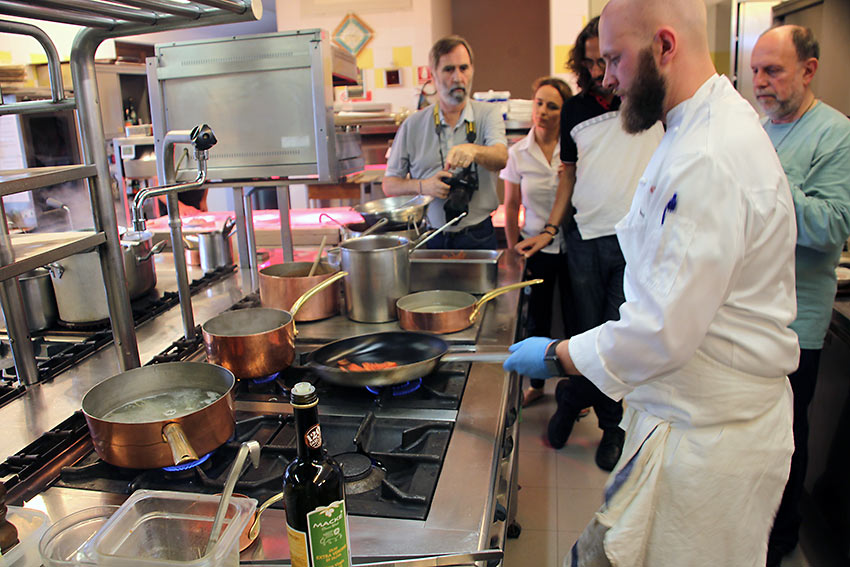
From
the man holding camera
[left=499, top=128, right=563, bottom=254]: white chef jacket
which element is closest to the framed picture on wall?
[left=499, top=128, right=563, bottom=254]: white chef jacket

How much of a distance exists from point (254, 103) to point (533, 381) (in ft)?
6.99

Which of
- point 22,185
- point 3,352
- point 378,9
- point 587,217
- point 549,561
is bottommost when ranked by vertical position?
point 549,561

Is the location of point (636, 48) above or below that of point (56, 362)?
above

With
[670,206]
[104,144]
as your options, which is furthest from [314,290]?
[670,206]

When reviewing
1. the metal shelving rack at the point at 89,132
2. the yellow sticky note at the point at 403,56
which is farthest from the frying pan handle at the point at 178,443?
the yellow sticky note at the point at 403,56

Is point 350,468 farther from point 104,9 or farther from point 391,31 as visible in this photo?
point 391,31

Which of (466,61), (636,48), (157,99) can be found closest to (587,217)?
(466,61)

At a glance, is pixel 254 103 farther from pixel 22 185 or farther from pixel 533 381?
pixel 533 381

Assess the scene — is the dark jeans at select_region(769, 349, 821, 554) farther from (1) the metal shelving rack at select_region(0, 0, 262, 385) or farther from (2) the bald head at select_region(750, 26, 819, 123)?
(1) the metal shelving rack at select_region(0, 0, 262, 385)

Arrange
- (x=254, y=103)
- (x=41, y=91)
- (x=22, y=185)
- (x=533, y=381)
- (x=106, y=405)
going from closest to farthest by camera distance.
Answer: (x=22, y=185), (x=106, y=405), (x=254, y=103), (x=533, y=381), (x=41, y=91)

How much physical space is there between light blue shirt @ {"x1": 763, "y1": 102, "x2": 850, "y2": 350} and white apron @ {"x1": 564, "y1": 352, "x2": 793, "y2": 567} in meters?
0.70

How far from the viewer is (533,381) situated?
349cm

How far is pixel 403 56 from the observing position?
237 inches

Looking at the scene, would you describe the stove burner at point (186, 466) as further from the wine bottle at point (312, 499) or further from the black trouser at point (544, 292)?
the black trouser at point (544, 292)
